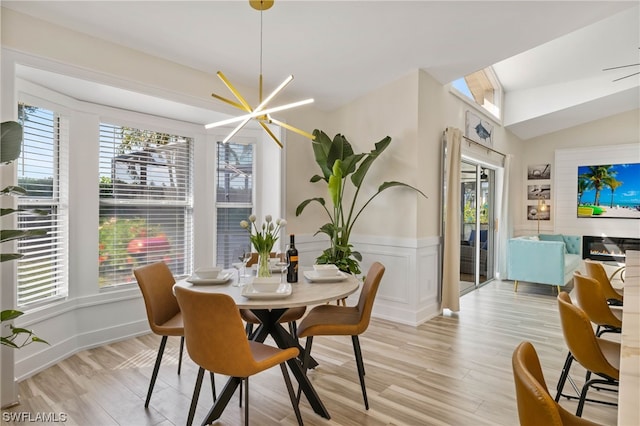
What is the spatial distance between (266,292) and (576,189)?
7819mm

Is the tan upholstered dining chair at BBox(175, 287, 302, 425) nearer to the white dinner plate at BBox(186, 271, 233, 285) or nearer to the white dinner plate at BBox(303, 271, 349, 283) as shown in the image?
the white dinner plate at BBox(186, 271, 233, 285)

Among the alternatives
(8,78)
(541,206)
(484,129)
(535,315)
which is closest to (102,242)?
(8,78)

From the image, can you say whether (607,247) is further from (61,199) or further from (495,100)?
(61,199)

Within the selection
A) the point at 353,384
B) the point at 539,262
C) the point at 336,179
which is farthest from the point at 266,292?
the point at 539,262

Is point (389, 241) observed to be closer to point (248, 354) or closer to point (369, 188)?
point (369, 188)

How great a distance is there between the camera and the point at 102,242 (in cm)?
351

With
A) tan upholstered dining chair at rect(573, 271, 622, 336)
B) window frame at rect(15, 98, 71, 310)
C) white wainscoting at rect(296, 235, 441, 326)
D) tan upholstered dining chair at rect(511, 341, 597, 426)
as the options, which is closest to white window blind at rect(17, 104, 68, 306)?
window frame at rect(15, 98, 71, 310)

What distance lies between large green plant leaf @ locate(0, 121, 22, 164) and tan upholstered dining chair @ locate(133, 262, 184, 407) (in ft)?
3.01

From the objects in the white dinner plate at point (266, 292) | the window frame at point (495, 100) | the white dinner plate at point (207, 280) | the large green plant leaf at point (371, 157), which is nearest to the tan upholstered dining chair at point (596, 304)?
the white dinner plate at point (266, 292)

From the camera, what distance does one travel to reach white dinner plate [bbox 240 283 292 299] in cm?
201

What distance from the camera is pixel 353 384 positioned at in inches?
107

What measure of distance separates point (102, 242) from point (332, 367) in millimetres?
2487

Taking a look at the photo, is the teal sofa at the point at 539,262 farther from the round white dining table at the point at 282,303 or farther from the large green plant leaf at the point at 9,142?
the large green plant leaf at the point at 9,142

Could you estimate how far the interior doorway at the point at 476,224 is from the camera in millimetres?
5879
